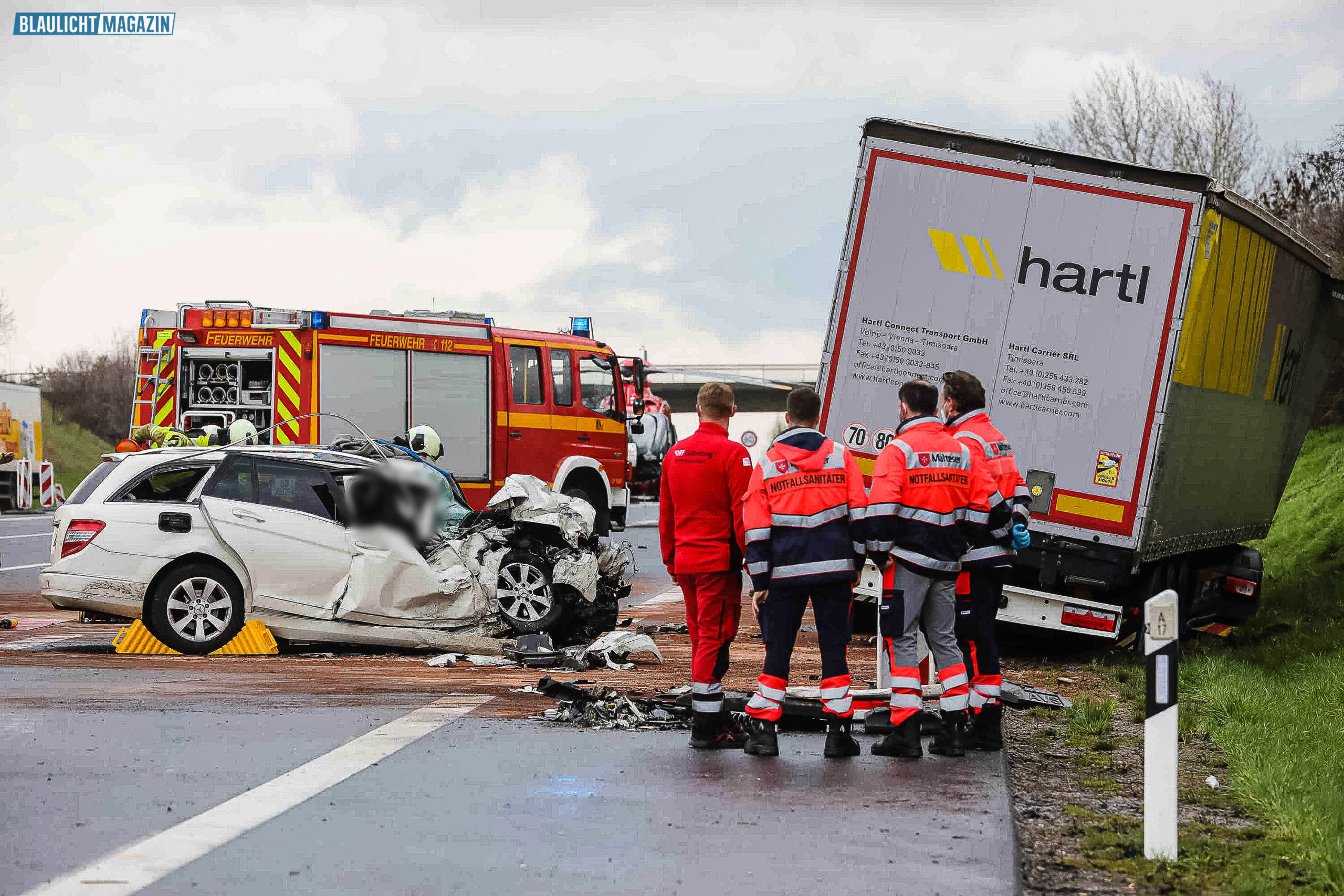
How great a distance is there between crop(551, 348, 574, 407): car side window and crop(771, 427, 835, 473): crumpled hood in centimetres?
1059

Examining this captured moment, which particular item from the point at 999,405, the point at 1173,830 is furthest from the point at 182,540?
the point at 1173,830

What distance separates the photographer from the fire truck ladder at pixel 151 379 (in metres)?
15.4

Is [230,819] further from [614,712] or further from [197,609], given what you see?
[197,609]

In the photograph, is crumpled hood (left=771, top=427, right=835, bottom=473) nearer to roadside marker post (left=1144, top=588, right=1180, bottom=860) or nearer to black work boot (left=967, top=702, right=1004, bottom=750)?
black work boot (left=967, top=702, right=1004, bottom=750)

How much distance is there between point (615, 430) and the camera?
1862cm

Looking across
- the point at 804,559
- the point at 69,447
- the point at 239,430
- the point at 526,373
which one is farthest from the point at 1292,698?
the point at 69,447

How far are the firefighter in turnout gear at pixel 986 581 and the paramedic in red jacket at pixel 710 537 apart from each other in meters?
1.10

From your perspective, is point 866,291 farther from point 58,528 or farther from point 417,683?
point 58,528

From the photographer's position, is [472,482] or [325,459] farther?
[472,482]

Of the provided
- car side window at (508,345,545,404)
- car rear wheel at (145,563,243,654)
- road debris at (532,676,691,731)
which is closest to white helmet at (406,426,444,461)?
car side window at (508,345,545,404)

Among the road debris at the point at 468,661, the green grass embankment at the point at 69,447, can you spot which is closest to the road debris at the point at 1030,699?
the road debris at the point at 468,661

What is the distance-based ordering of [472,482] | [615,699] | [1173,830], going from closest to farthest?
[1173,830]
[615,699]
[472,482]

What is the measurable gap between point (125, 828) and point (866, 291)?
21.4 feet

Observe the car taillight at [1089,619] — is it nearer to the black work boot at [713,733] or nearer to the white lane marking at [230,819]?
the black work boot at [713,733]
